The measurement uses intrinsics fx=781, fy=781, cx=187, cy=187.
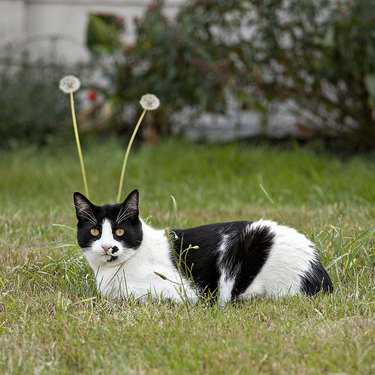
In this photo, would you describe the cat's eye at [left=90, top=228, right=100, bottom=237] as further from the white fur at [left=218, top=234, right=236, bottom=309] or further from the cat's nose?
the white fur at [left=218, top=234, right=236, bottom=309]

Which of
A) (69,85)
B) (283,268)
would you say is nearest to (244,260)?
(283,268)

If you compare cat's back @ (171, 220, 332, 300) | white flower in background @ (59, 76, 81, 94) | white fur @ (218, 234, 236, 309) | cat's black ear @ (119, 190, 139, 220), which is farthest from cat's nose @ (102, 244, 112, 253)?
white flower in background @ (59, 76, 81, 94)

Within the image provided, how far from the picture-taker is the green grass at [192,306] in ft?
8.63

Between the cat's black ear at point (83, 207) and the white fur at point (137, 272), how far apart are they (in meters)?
0.09

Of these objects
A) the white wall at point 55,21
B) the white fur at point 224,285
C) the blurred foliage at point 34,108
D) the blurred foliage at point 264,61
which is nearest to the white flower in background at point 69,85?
the white fur at point 224,285

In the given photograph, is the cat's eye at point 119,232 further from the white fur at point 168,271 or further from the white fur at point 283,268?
the white fur at point 283,268

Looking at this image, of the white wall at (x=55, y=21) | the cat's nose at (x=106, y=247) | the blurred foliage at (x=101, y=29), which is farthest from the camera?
the white wall at (x=55, y=21)

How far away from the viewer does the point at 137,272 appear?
338 cm

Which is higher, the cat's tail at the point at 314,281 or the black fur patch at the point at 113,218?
the black fur patch at the point at 113,218

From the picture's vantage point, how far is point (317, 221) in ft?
15.5

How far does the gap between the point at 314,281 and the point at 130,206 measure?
2.83 ft

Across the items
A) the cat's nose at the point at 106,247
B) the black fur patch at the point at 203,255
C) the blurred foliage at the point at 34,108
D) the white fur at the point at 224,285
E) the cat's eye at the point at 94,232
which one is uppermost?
the cat's eye at the point at 94,232

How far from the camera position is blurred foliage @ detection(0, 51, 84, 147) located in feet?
27.5

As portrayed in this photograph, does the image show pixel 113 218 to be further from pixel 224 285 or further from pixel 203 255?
pixel 224 285
